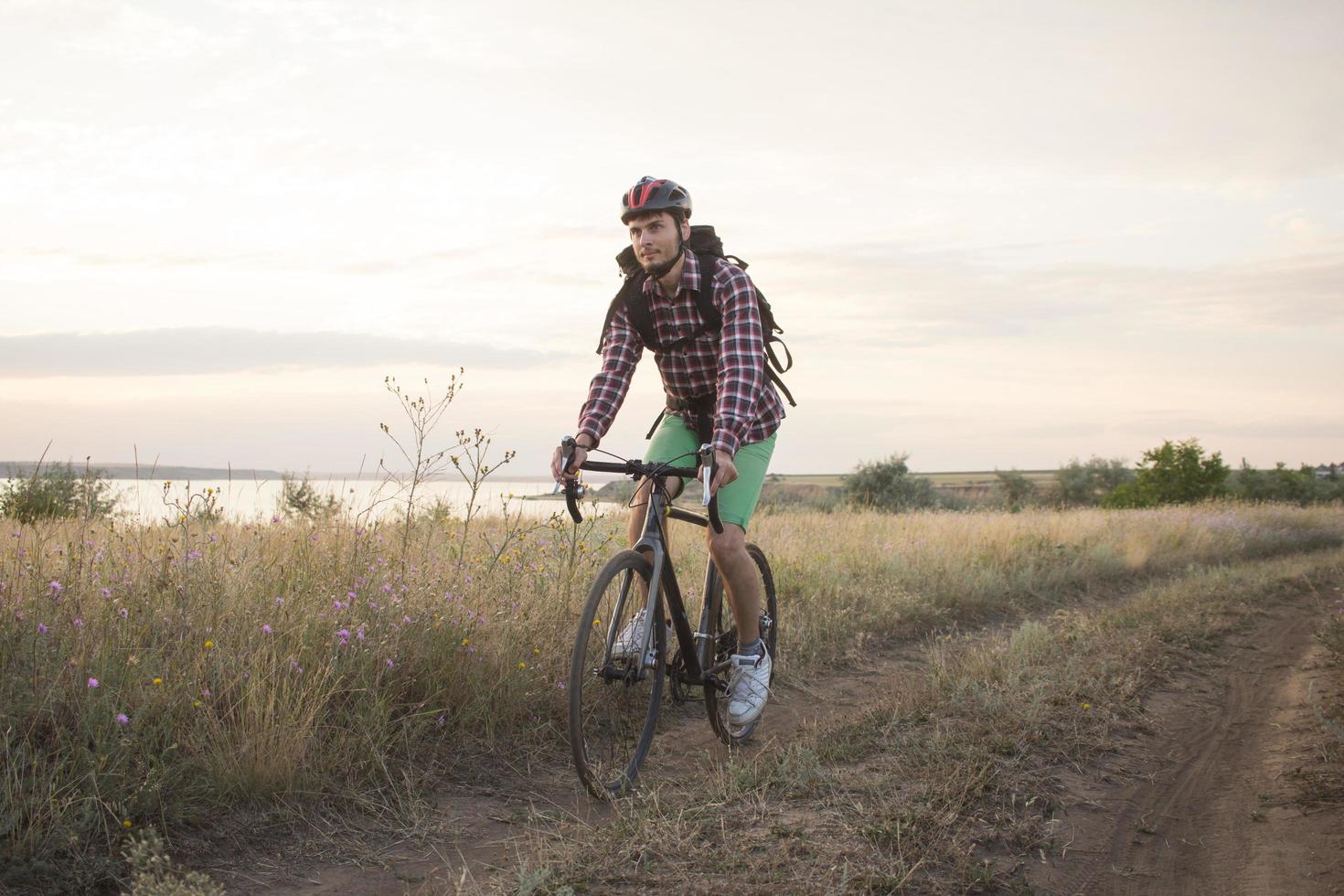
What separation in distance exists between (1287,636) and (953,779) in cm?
641

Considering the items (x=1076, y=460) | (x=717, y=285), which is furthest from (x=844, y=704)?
(x=1076, y=460)

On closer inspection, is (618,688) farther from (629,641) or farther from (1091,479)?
(1091,479)

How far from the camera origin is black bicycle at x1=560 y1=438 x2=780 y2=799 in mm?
3951

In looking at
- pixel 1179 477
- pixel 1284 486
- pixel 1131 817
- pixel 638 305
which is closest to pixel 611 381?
pixel 638 305

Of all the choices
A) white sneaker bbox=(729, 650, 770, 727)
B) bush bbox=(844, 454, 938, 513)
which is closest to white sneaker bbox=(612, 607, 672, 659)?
white sneaker bbox=(729, 650, 770, 727)

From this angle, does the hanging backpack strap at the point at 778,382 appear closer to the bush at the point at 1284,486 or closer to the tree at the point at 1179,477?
the tree at the point at 1179,477

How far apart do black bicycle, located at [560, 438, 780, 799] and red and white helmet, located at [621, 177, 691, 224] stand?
1169 mm

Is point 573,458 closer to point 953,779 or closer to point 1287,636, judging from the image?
point 953,779

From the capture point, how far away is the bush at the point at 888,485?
25684 millimetres

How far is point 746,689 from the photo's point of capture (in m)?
4.82

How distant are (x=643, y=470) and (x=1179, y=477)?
3112cm

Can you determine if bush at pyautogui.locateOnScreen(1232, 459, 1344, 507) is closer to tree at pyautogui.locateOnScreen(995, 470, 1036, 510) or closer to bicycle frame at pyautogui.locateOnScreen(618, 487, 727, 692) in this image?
tree at pyautogui.locateOnScreen(995, 470, 1036, 510)

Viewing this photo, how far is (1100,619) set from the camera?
803 centimetres

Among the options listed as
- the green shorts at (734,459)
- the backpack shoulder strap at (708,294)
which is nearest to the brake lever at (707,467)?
the green shorts at (734,459)
